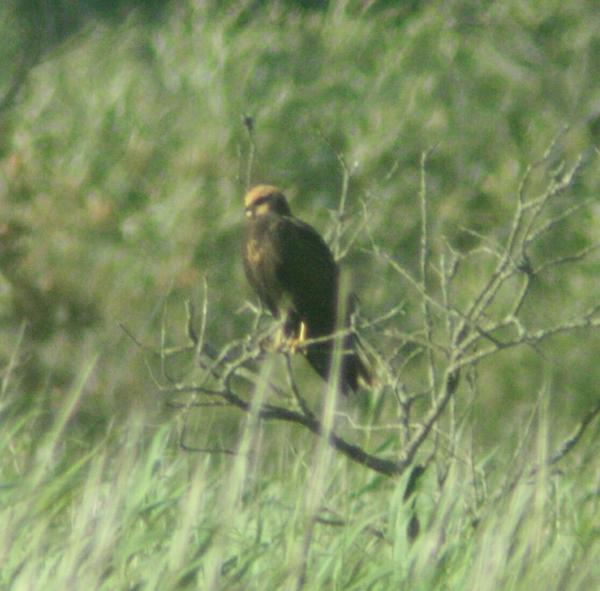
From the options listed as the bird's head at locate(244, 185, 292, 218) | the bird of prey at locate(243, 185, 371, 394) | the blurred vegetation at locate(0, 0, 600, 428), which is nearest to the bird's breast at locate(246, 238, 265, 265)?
the bird of prey at locate(243, 185, 371, 394)

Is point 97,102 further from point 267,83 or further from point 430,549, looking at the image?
point 430,549

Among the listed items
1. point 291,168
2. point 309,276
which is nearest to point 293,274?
point 309,276

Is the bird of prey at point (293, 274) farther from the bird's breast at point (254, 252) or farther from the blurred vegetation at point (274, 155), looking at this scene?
the blurred vegetation at point (274, 155)

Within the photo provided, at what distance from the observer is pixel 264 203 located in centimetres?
677

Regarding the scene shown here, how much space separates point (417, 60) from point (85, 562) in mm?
4918

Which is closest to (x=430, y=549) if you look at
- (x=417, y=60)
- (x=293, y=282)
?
(x=293, y=282)

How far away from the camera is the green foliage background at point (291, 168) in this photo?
8.16 metres

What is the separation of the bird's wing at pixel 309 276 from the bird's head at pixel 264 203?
0.70ft

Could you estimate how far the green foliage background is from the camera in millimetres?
8156

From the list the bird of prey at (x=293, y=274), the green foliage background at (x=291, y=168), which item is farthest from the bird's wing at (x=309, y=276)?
the green foliage background at (x=291, y=168)

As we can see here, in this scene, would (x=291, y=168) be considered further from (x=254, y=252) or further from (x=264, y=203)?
(x=254, y=252)

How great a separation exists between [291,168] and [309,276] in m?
1.93

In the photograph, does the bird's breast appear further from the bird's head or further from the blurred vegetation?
the blurred vegetation

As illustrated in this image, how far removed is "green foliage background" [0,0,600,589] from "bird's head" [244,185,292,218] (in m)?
1.16
